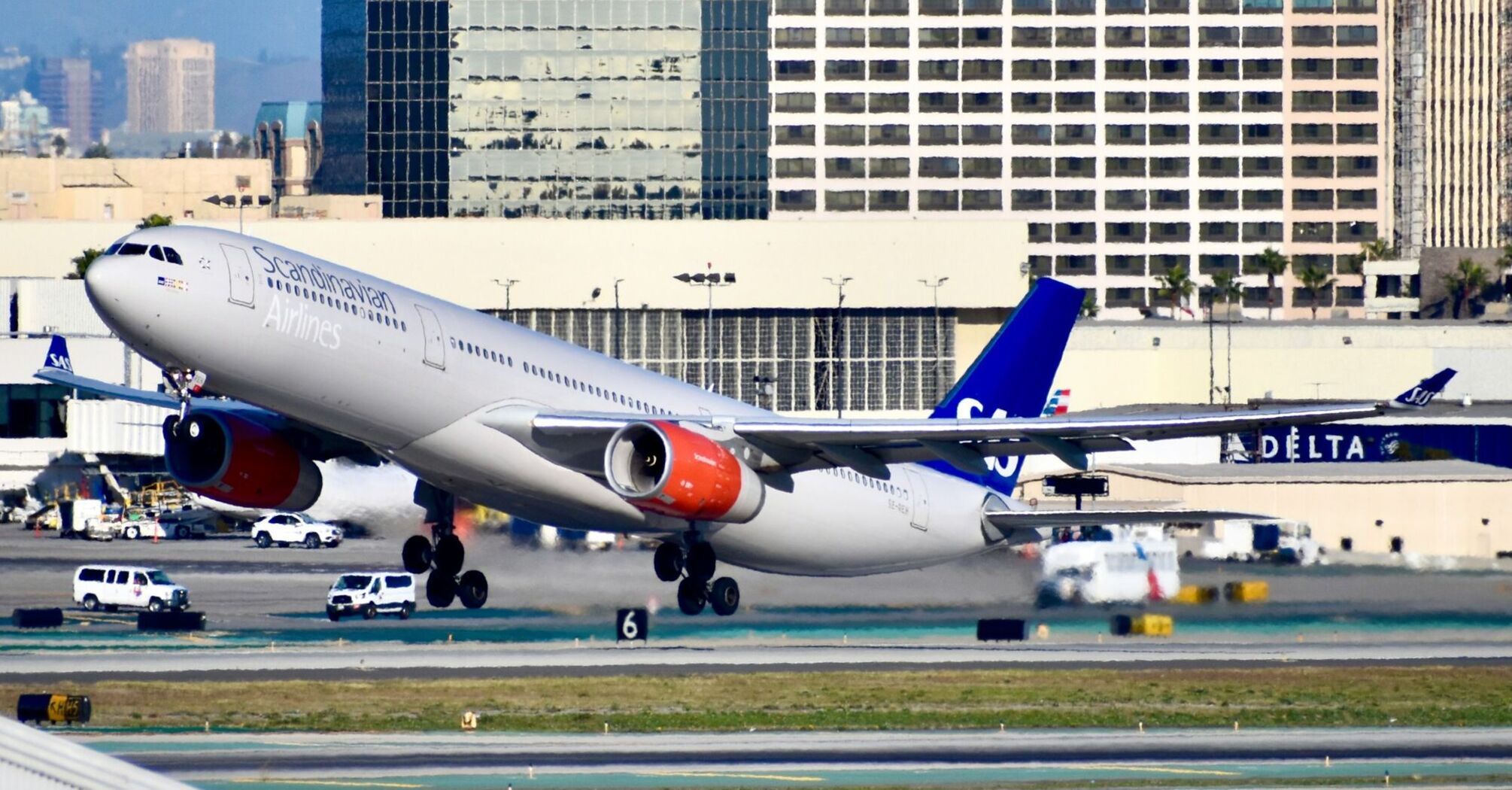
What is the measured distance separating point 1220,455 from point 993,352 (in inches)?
1878

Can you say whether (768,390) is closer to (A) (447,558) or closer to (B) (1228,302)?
Answer: (B) (1228,302)

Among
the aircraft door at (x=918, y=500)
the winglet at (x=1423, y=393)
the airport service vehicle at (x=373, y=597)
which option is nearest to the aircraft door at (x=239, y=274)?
the aircraft door at (x=918, y=500)

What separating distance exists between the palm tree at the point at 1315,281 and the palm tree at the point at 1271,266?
1.73 metres

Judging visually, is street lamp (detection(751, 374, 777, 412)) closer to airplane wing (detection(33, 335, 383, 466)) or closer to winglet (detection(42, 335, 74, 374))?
winglet (detection(42, 335, 74, 374))

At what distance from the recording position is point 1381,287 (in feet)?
623

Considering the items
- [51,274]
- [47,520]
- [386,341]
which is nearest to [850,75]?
[51,274]

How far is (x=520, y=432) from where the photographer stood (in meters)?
44.2

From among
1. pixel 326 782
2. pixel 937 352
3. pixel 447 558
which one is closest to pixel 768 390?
pixel 937 352

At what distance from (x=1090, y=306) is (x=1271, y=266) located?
1746 cm

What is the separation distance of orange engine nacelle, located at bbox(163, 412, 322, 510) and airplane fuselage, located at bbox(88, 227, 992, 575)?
3338 millimetres

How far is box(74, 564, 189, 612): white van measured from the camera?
74.1m

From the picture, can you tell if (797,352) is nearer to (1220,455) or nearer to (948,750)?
(1220,455)

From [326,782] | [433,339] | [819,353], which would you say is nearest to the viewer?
[433,339]

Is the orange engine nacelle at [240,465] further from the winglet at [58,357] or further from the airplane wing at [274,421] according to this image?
the winglet at [58,357]
